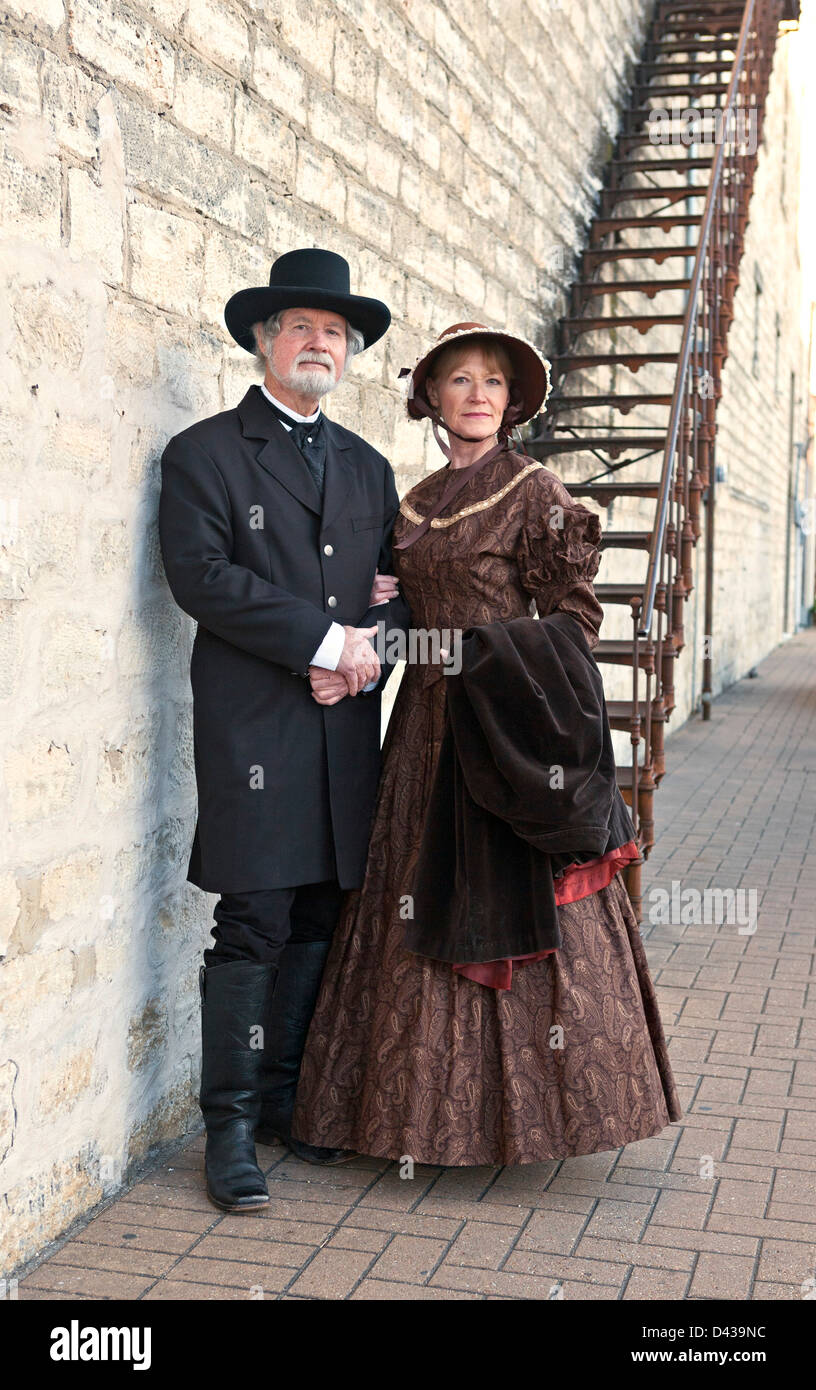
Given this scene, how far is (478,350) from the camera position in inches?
119

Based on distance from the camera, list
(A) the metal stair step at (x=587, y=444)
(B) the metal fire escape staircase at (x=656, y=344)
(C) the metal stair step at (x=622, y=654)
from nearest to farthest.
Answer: (C) the metal stair step at (x=622, y=654) → (B) the metal fire escape staircase at (x=656, y=344) → (A) the metal stair step at (x=587, y=444)

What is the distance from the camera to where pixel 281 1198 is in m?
2.88

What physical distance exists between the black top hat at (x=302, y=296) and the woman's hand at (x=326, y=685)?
748 millimetres

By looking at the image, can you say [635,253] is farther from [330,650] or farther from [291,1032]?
[291,1032]

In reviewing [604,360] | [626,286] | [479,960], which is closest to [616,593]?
[604,360]

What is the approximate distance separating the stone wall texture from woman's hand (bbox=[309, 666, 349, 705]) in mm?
378

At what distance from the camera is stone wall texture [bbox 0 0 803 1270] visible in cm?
247

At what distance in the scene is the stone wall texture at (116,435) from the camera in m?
2.47

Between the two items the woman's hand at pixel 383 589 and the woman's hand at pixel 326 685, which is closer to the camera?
the woman's hand at pixel 326 685

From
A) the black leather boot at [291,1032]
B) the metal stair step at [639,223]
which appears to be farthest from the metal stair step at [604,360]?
the black leather boot at [291,1032]

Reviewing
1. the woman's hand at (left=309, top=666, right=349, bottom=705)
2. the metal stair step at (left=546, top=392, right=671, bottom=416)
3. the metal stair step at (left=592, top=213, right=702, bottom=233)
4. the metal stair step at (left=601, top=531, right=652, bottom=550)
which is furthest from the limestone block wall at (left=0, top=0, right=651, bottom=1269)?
the metal stair step at (left=592, top=213, right=702, bottom=233)

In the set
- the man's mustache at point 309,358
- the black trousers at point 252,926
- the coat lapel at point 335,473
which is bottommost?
the black trousers at point 252,926

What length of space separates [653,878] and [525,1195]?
2982 millimetres

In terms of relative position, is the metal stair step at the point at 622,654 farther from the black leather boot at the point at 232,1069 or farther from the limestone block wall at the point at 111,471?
the black leather boot at the point at 232,1069
